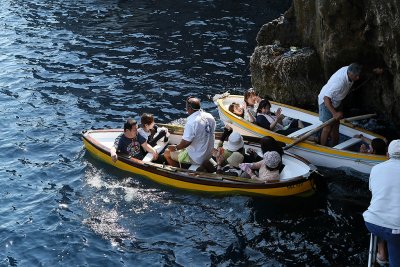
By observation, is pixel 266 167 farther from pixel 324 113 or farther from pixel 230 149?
pixel 324 113

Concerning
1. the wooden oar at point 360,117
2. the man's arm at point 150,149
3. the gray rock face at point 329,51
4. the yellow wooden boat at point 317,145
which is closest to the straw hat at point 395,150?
the yellow wooden boat at point 317,145


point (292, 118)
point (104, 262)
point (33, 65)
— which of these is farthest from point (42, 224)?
point (33, 65)

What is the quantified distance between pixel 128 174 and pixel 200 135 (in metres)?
2.91

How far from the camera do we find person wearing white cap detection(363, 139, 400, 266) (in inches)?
402

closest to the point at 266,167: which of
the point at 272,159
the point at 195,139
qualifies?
the point at 272,159

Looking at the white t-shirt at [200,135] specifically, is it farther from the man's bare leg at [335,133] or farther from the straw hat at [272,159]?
the man's bare leg at [335,133]

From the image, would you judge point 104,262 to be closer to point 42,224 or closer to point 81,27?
point 42,224

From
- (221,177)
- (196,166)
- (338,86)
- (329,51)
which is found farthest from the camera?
(329,51)

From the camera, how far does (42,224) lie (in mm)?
15414

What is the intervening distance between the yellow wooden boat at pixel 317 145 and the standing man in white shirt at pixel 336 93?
2.15 ft

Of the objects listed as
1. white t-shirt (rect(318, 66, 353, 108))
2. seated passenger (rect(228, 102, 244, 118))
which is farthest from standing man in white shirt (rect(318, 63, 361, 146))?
seated passenger (rect(228, 102, 244, 118))

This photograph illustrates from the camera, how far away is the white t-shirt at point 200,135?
1542cm

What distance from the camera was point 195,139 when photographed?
15844 millimetres

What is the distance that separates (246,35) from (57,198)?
15.6m
